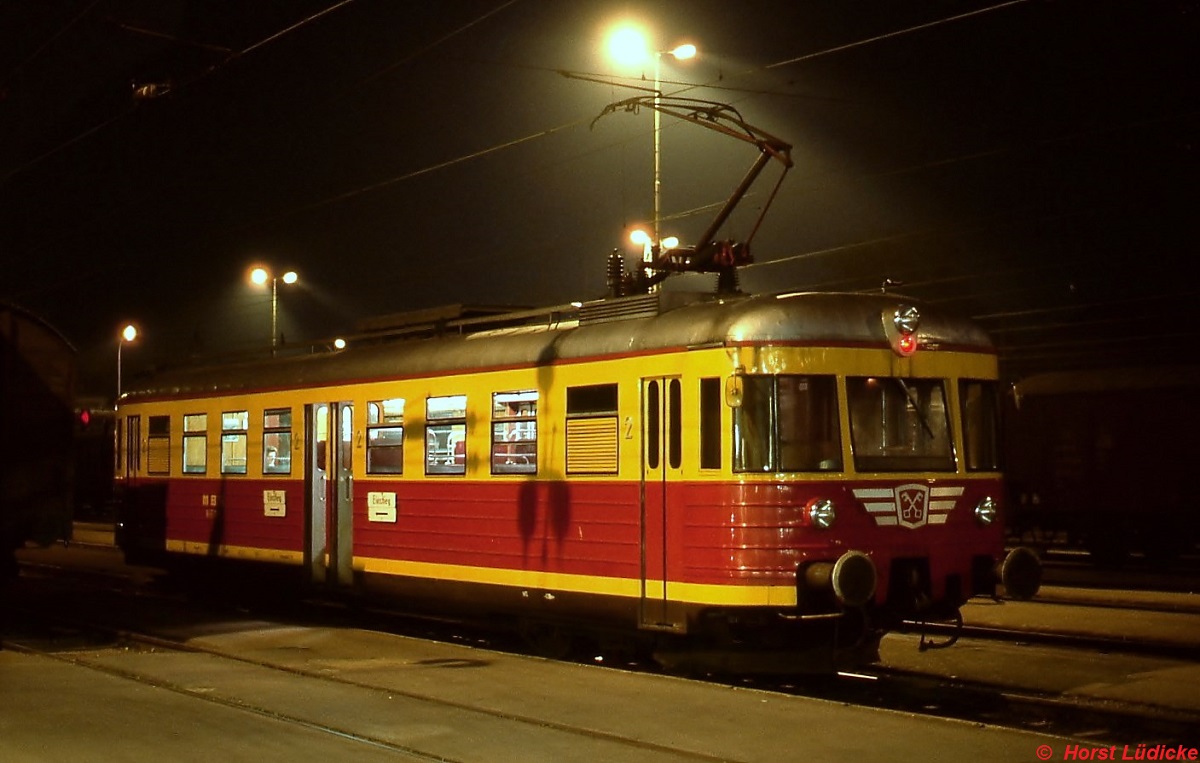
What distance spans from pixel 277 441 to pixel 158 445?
4.04 metres

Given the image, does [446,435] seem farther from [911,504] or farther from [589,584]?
[911,504]

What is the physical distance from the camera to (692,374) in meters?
12.0

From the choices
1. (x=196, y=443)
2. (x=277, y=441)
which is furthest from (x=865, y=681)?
(x=196, y=443)

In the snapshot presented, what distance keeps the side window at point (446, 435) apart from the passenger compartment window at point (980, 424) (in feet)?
16.3

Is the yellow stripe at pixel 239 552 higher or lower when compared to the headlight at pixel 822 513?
lower

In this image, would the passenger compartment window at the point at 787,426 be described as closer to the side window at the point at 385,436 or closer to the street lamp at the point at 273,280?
the side window at the point at 385,436

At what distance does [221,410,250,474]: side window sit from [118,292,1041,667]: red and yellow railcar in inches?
142

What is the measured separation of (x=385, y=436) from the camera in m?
16.0

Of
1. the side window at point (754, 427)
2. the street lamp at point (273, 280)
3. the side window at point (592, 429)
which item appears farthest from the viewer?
the street lamp at point (273, 280)

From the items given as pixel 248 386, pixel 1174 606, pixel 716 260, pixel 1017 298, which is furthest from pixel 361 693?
pixel 1017 298

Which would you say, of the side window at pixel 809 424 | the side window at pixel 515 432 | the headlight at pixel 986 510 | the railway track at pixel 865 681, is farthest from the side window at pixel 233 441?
the headlight at pixel 986 510

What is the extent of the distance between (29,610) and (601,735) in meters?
11.8

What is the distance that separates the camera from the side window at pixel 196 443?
19.8 metres

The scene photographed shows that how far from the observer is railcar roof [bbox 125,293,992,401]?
38.6ft
